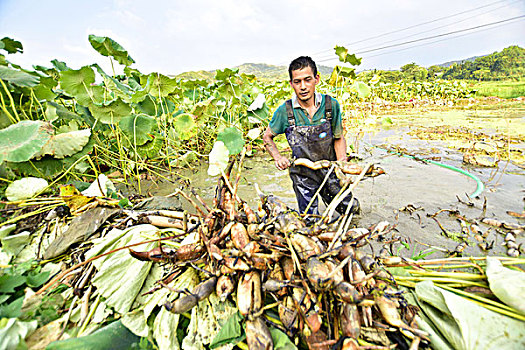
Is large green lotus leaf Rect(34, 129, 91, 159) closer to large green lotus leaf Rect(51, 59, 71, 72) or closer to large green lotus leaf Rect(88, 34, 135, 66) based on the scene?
large green lotus leaf Rect(88, 34, 135, 66)

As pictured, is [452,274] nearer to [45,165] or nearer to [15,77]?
[45,165]

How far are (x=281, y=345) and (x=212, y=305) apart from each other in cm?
34

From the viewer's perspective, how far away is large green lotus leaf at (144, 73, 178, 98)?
9.35 ft

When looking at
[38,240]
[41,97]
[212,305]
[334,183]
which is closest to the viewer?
[212,305]

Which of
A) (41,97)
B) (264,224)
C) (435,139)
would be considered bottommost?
(435,139)

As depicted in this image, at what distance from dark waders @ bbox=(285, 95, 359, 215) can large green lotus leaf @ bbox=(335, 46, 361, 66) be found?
1673 millimetres

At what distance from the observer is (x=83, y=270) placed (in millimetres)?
1126

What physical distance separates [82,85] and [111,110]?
430 millimetres

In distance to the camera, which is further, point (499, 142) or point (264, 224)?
point (499, 142)

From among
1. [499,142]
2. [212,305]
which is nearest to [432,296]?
[212,305]

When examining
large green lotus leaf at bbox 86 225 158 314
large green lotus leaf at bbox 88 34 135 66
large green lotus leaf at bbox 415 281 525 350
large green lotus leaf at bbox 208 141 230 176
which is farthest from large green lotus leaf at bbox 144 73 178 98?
large green lotus leaf at bbox 415 281 525 350

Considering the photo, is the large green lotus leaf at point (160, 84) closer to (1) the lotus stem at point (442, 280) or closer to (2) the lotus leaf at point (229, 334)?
(2) the lotus leaf at point (229, 334)

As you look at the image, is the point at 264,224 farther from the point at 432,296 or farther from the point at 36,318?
the point at 36,318

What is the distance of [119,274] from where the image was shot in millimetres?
1061
